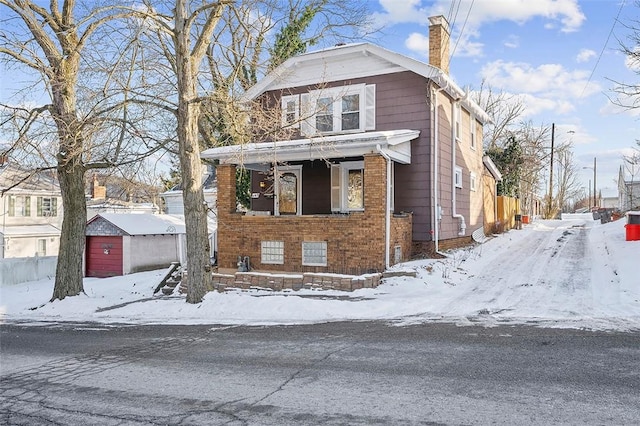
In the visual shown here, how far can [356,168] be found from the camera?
1694 cm

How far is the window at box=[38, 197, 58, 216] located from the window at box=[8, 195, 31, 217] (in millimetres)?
804

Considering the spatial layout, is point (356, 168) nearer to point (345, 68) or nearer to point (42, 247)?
point (345, 68)

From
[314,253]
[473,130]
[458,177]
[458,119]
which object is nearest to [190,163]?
[314,253]

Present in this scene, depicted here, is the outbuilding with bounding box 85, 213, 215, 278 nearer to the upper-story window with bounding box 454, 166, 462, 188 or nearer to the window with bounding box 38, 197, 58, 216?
the upper-story window with bounding box 454, 166, 462, 188

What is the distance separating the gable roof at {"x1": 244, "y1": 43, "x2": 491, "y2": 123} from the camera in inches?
635

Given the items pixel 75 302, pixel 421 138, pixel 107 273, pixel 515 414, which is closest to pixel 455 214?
pixel 421 138

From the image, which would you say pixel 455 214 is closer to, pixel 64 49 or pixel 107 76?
pixel 107 76

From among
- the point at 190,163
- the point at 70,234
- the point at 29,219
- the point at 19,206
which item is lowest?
the point at 70,234

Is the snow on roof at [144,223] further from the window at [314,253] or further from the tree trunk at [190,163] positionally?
the tree trunk at [190,163]

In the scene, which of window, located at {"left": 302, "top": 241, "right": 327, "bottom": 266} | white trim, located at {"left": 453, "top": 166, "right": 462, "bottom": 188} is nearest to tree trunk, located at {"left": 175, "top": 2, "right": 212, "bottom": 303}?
window, located at {"left": 302, "top": 241, "right": 327, "bottom": 266}

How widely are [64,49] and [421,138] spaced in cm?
1080

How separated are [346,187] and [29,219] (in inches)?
972

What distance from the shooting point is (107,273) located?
23.5m

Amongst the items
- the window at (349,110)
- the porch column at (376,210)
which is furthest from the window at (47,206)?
the porch column at (376,210)
